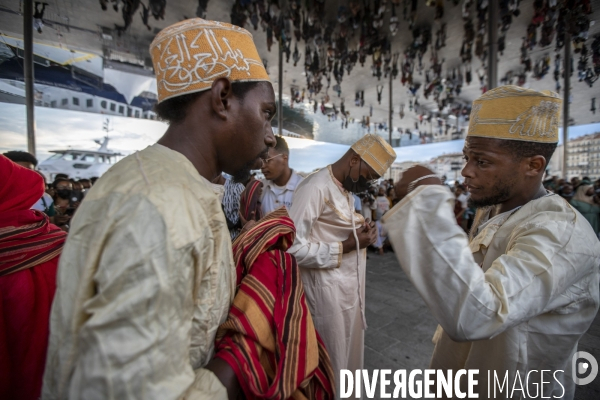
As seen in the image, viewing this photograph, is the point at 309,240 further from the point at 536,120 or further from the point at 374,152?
the point at 536,120

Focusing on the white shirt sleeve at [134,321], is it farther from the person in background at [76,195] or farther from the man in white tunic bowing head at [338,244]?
the person in background at [76,195]

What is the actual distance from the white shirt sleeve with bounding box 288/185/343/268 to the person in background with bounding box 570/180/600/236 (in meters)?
6.25

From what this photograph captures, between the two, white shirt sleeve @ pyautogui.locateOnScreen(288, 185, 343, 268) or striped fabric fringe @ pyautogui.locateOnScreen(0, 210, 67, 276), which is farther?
white shirt sleeve @ pyautogui.locateOnScreen(288, 185, 343, 268)

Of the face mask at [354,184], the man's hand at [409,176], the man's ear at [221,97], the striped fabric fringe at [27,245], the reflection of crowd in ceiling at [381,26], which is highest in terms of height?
the reflection of crowd in ceiling at [381,26]

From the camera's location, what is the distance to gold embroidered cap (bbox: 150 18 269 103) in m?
0.93

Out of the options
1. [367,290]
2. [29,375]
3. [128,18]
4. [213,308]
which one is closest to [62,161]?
[128,18]

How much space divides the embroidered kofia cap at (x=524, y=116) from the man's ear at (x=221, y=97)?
1.22 metres

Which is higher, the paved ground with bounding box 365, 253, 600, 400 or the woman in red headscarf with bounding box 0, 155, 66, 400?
the woman in red headscarf with bounding box 0, 155, 66, 400

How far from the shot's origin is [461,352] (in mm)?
1458

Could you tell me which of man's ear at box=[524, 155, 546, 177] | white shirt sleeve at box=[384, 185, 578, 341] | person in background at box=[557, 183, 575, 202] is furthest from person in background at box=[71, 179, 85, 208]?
person in background at box=[557, 183, 575, 202]

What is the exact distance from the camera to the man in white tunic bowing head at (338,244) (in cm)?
217

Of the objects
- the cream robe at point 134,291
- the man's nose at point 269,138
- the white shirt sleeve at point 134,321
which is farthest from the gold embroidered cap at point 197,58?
the white shirt sleeve at point 134,321

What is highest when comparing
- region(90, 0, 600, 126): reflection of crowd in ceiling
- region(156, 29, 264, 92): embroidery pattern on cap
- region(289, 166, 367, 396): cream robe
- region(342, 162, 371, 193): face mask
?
region(90, 0, 600, 126): reflection of crowd in ceiling

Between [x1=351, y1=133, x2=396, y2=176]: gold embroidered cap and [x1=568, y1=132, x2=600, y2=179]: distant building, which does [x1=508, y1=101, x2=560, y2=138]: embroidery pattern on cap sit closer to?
[x1=351, y1=133, x2=396, y2=176]: gold embroidered cap
